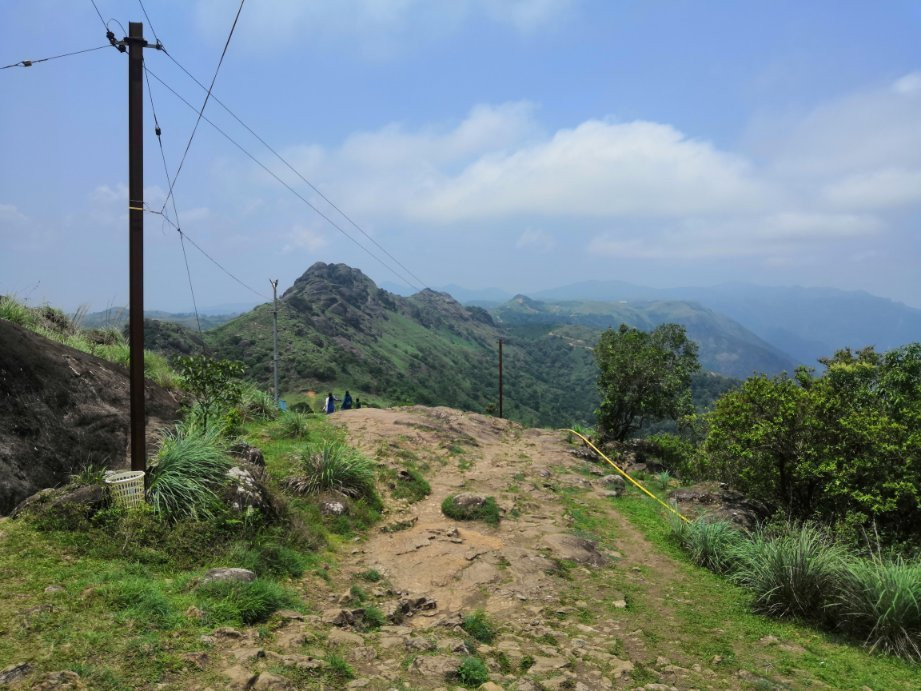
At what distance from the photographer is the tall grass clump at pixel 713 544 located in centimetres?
1054

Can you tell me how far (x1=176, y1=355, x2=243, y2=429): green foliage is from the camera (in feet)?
45.2

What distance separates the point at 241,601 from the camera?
6289 mm

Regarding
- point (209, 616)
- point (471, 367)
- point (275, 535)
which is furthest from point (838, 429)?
point (471, 367)

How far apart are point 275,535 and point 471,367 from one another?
162565mm

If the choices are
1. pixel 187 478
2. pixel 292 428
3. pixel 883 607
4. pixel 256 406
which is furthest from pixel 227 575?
pixel 256 406

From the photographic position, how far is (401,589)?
8531 millimetres

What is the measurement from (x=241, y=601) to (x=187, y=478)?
116 inches

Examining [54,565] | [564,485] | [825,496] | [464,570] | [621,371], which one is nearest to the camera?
[54,565]

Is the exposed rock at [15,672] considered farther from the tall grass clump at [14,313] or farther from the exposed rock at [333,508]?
the tall grass clump at [14,313]

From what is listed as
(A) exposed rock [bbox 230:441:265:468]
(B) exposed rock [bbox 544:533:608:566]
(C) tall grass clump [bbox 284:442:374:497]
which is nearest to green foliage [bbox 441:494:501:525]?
(B) exposed rock [bbox 544:533:608:566]

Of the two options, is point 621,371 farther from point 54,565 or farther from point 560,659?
point 54,565

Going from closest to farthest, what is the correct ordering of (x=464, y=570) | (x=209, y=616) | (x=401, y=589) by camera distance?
1. (x=209, y=616)
2. (x=401, y=589)
3. (x=464, y=570)

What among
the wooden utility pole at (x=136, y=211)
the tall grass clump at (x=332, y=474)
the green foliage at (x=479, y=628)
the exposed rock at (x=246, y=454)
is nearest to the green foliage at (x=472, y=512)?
the tall grass clump at (x=332, y=474)

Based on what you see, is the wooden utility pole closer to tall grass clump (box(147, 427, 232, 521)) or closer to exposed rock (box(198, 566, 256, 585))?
tall grass clump (box(147, 427, 232, 521))
